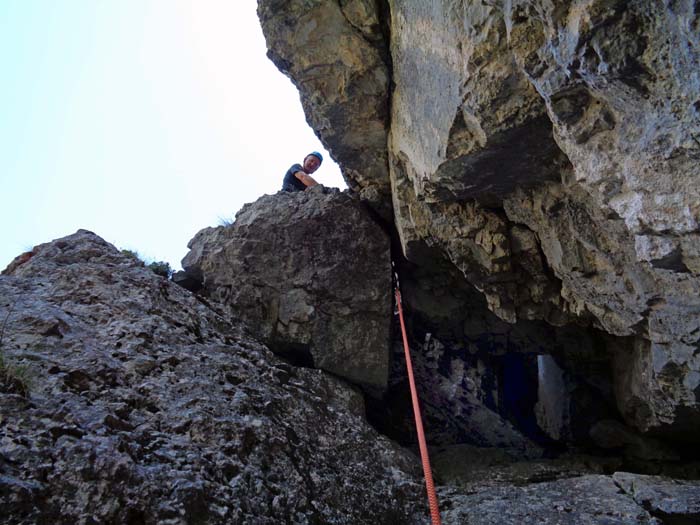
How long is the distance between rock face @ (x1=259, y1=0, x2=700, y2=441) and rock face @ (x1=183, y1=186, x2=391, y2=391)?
0.97 m

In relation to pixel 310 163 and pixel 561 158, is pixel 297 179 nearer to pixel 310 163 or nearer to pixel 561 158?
pixel 310 163

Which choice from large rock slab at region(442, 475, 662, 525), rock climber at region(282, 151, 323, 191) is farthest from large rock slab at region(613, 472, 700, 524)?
rock climber at region(282, 151, 323, 191)

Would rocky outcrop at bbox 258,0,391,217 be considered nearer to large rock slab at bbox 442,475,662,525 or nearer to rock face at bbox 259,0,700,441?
rock face at bbox 259,0,700,441

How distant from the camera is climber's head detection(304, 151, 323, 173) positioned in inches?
407

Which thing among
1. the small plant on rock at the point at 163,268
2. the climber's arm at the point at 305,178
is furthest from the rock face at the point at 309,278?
the climber's arm at the point at 305,178

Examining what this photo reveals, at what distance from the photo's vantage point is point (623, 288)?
5715 millimetres

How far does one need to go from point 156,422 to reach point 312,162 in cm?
728

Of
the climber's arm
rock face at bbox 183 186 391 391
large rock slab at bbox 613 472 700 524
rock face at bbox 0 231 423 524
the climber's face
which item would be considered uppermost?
the climber's face

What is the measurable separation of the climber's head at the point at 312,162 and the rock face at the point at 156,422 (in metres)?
4.70

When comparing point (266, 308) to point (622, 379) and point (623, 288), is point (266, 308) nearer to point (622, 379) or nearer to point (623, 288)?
point (623, 288)

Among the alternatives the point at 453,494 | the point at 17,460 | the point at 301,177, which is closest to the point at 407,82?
the point at 301,177

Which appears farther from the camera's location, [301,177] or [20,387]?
[301,177]

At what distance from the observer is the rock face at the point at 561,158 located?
323 centimetres

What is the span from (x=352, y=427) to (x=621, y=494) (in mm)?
2862
